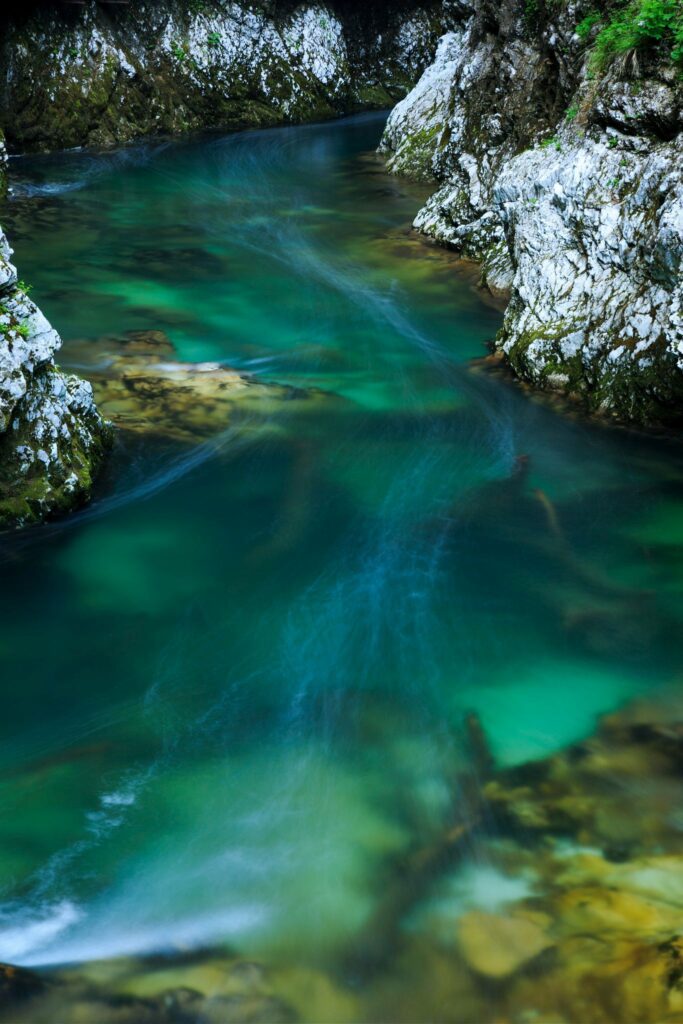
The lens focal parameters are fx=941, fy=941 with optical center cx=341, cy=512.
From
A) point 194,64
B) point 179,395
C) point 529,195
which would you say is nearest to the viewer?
point 179,395

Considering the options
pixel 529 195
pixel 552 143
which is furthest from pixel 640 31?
pixel 529 195

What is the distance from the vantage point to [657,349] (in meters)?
8.31

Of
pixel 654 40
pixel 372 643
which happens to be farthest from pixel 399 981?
pixel 654 40

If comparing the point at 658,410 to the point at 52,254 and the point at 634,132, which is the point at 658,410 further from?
the point at 52,254

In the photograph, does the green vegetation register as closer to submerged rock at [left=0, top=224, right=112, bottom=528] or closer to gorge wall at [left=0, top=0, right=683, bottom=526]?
gorge wall at [left=0, top=0, right=683, bottom=526]

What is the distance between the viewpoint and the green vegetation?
8.55m

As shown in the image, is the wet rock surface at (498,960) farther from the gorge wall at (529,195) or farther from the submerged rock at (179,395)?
the submerged rock at (179,395)

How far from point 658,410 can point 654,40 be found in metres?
3.56

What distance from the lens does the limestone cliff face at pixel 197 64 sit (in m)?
21.1

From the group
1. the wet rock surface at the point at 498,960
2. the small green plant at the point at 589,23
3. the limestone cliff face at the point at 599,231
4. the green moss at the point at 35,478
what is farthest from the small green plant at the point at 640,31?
the wet rock surface at the point at 498,960

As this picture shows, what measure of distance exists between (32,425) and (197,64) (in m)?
20.0

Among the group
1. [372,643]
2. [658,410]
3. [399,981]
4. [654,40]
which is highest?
[654,40]

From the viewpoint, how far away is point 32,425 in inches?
278

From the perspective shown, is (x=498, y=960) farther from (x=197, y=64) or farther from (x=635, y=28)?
(x=197, y=64)
